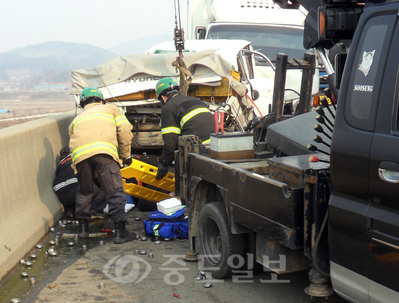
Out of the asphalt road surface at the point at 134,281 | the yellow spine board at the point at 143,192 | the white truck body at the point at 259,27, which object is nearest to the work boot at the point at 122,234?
the asphalt road surface at the point at 134,281

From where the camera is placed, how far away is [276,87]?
18.9ft

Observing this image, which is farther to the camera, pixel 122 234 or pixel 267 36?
pixel 267 36

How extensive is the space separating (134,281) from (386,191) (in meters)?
2.81

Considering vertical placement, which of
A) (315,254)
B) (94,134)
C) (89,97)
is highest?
(89,97)

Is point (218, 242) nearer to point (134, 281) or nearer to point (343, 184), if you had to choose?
point (134, 281)

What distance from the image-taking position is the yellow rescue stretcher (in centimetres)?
745

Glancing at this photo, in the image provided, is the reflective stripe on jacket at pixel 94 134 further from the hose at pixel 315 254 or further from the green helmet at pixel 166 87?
the hose at pixel 315 254

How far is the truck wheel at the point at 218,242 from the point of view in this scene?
186 inches

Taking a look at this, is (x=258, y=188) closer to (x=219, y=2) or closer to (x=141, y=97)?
(x=141, y=97)

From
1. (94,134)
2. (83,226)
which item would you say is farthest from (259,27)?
(83,226)

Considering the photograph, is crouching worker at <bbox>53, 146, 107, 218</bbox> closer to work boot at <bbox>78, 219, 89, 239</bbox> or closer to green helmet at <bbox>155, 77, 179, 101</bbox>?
work boot at <bbox>78, 219, 89, 239</bbox>

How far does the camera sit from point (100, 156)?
649cm

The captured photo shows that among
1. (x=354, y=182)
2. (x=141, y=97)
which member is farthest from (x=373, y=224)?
(x=141, y=97)

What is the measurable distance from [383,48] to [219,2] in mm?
10267
